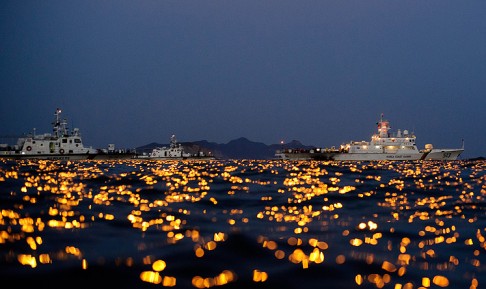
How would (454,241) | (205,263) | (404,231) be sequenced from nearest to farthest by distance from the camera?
(205,263), (454,241), (404,231)

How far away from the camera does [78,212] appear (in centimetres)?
1308

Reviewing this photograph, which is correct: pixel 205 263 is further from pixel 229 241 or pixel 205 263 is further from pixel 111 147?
pixel 111 147

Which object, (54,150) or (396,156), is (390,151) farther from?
(54,150)

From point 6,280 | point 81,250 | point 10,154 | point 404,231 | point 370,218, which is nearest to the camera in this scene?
point 6,280

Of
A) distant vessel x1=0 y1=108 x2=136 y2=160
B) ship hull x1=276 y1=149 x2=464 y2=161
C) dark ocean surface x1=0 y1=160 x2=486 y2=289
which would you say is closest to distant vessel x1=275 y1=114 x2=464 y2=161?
ship hull x1=276 y1=149 x2=464 y2=161

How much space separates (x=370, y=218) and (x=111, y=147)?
105996 mm

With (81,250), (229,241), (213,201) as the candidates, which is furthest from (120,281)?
(213,201)

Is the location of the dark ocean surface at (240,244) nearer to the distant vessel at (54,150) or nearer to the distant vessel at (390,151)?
the distant vessel at (54,150)

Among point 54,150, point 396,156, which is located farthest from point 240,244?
point 396,156

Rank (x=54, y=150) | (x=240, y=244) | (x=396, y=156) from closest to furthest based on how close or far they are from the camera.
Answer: (x=240, y=244) → (x=54, y=150) → (x=396, y=156)

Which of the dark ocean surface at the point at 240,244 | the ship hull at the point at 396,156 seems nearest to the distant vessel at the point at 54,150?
the ship hull at the point at 396,156

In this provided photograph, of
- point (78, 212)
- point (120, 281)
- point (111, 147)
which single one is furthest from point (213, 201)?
point (111, 147)

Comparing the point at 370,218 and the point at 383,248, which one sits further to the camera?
the point at 370,218

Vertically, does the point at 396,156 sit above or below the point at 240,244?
below
